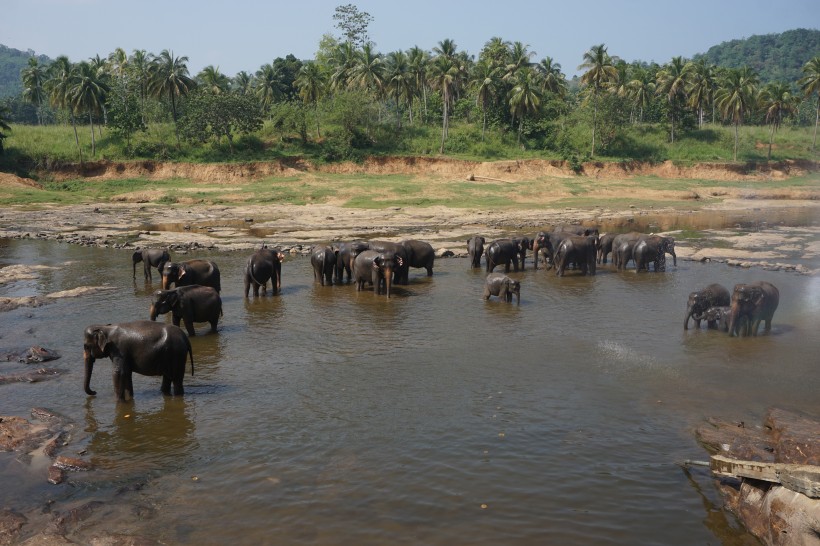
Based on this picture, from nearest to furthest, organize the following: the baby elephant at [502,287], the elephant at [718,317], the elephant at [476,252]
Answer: the elephant at [718,317] < the baby elephant at [502,287] < the elephant at [476,252]

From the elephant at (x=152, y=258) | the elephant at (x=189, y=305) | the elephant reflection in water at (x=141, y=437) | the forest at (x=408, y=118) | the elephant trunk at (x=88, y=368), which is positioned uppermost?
the forest at (x=408, y=118)

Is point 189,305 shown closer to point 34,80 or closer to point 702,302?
point 702,302

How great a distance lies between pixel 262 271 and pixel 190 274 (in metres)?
2.24

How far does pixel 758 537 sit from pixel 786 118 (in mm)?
96890

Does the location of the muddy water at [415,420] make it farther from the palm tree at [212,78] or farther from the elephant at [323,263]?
the palm tree at [212,78]

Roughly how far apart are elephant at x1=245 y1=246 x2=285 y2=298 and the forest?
44.8m

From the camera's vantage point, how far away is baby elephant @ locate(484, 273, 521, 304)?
779 inches

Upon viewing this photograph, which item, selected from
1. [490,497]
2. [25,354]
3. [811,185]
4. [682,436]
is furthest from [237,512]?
[811,185]

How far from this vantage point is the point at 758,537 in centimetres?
778

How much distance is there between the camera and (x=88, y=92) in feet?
204

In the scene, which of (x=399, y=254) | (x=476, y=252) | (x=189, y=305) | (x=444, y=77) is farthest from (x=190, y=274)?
(x=444, y=77)

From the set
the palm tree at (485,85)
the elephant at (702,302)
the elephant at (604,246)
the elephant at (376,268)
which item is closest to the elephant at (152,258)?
the elephant at (376,268)

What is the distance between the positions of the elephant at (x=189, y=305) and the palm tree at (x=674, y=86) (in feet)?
222

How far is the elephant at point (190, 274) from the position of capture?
736 inches
